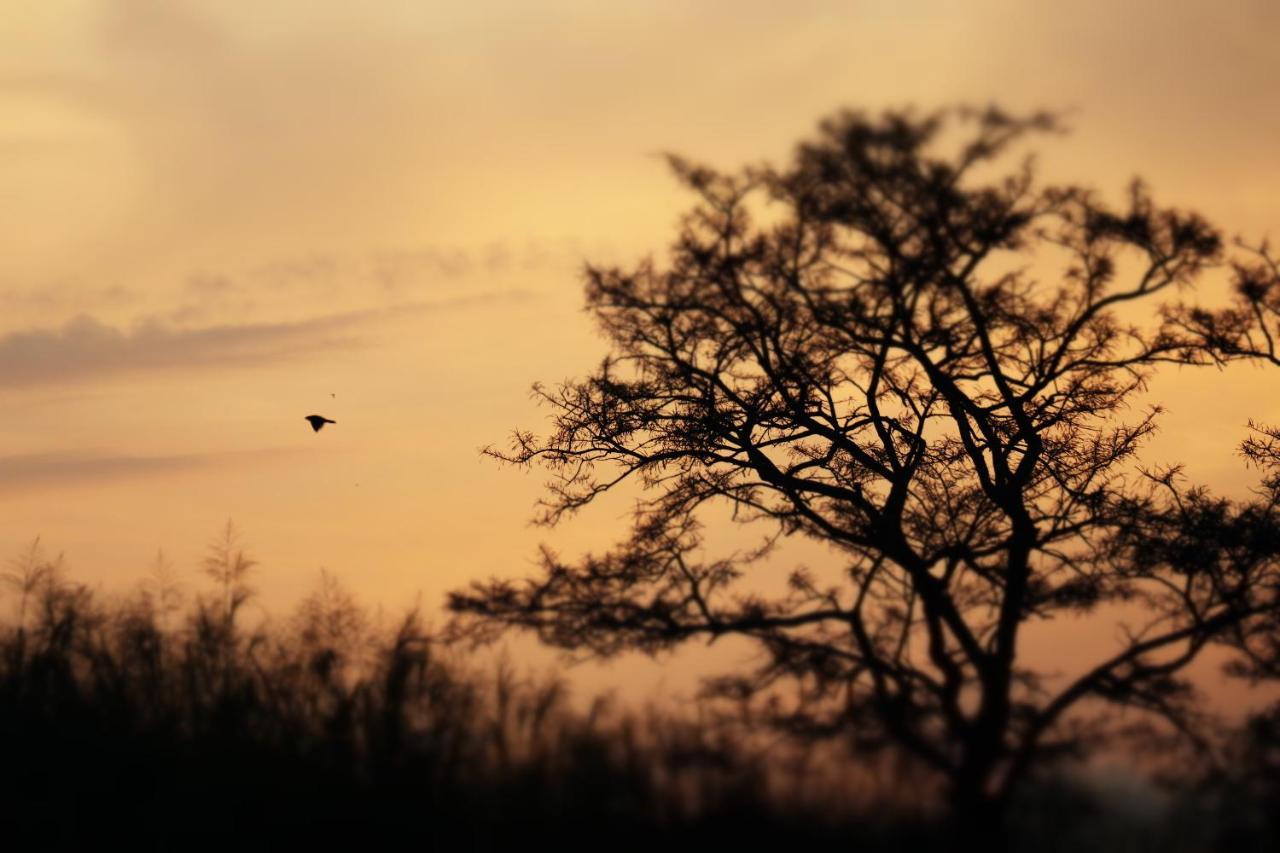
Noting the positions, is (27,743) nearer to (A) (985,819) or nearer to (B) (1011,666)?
(A) (985,819)

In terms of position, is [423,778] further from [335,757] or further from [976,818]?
[976,818]

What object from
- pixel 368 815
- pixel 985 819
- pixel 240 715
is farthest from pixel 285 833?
pixel 985 819

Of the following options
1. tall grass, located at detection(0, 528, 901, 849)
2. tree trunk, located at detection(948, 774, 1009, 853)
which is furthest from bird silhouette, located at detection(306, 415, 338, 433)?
tree trunk, located at detection(948, 774, 1009, 853)

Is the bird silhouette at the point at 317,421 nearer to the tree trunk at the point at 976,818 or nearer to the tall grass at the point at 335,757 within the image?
the tall grass at the point at 335,757

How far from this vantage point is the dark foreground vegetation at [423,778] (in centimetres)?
1303

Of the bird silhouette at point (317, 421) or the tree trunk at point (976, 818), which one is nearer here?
the tree trunk at point (976, 818)

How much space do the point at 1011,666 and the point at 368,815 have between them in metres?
8.27

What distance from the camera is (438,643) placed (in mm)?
15977

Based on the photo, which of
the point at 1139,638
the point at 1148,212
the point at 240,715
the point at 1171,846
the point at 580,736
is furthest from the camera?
the point at 1139,638

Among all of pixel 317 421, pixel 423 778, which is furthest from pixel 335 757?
pixel 317 421

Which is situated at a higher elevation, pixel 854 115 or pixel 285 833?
pixel 854 115

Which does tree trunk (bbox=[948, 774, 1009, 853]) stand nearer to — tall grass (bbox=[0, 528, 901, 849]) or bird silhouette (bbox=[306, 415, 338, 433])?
tall grass (bbox=[0, 528, 901, 849])

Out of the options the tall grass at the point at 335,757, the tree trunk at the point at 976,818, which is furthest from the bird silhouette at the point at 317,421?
the tree trunk at the point at 976,818

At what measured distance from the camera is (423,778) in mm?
13414
